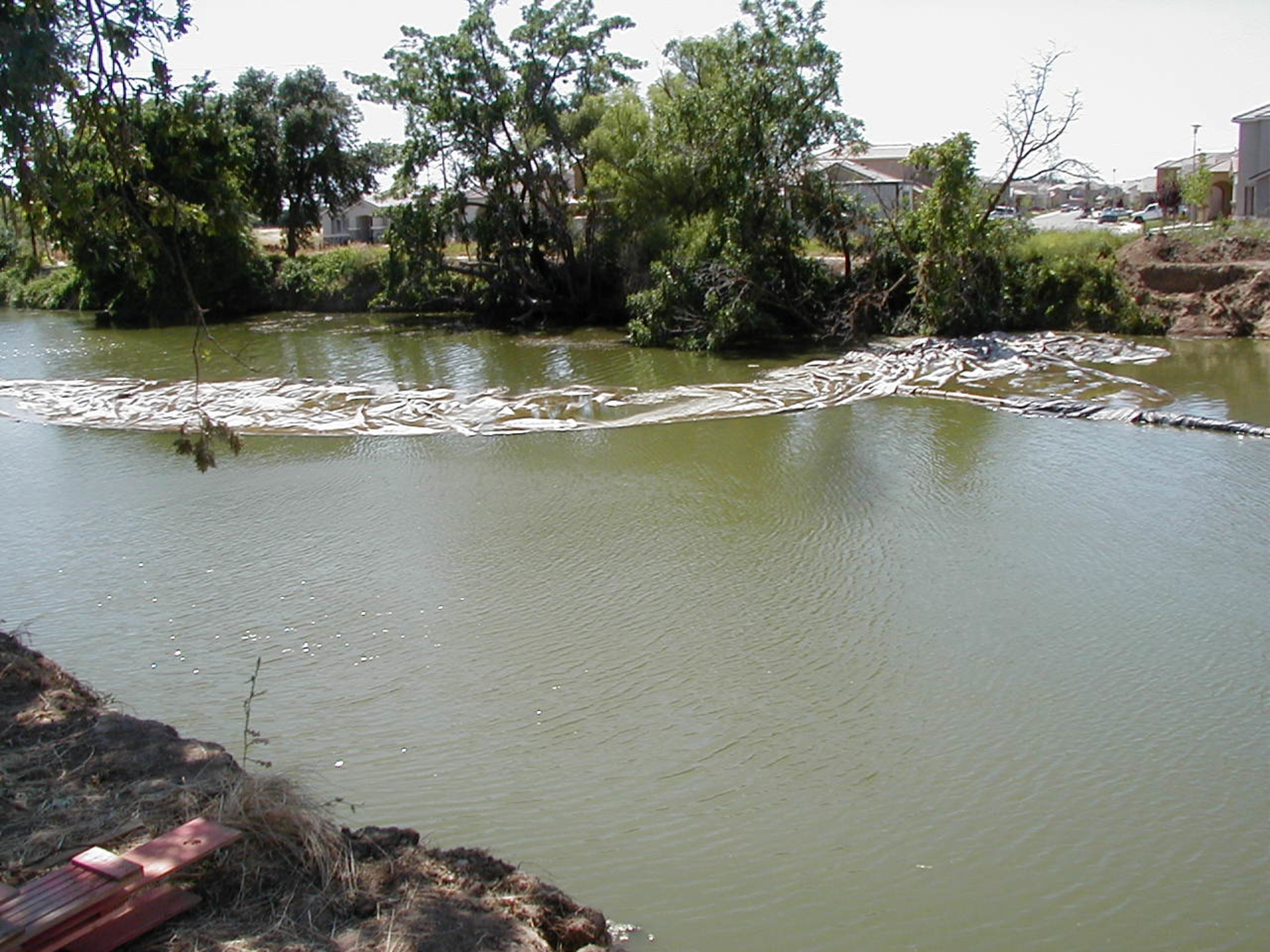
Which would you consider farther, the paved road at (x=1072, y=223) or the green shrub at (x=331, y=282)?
the paved road at (x=1072, y=223)

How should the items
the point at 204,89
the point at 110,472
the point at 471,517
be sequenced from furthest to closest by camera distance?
the point at 110,472, the point at 471,517, the point at 204,89

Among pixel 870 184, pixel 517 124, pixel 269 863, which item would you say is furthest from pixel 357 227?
pixel 269 863

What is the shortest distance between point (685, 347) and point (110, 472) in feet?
35.6

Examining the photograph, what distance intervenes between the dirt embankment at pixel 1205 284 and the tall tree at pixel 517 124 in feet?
38.6

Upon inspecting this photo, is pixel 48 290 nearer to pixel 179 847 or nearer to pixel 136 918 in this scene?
pixel 179 847

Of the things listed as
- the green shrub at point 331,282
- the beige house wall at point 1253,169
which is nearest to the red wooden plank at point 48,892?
the green shrub at point 331,282

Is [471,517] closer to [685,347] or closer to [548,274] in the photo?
[685,347]

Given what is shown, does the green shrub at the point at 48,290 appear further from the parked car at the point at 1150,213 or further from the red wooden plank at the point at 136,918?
the parked car at the point at 1150,213

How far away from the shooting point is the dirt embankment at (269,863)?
368 cm

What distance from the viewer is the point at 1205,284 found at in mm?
20719

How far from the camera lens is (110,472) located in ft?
42.6

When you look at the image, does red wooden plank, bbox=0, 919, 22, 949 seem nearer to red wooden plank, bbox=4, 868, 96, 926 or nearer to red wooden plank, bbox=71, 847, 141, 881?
red wooden plank, bbox=4, 868, 96, 926

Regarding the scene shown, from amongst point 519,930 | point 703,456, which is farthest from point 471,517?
point 519,930

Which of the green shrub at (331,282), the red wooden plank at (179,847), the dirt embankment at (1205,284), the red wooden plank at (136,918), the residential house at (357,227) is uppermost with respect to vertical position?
the residential house at (357,227)
